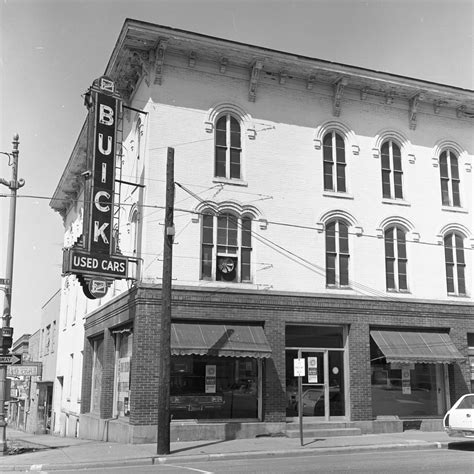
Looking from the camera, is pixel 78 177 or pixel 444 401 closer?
pixel 444 401

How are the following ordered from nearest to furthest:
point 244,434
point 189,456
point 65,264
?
1. point 189,456
2. point 65,264
3. point 244,434

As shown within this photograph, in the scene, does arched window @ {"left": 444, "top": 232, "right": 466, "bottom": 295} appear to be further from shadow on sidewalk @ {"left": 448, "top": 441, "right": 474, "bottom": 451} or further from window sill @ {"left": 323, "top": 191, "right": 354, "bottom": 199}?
shadow on sidewalk @ {"left": 448, "top": 441, "right": 474, "bottom": 451}

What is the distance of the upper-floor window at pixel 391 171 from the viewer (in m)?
22.3

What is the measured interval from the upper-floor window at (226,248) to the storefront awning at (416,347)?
4.94 meters

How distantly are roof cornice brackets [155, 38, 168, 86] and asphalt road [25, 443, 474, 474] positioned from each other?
37.2 feet

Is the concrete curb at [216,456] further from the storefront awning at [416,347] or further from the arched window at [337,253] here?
the arched window at [337,253]

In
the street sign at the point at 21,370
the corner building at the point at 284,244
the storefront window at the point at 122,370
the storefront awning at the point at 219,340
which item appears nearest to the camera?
the storefront awning at the point at 219,340

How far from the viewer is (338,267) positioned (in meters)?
20.9

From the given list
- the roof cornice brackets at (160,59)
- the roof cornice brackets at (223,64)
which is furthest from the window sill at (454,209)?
the roof cornice brackets at (160,59)

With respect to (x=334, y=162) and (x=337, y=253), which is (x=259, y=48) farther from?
(x=337, y=253)

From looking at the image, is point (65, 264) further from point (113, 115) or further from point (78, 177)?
point (78, 177)

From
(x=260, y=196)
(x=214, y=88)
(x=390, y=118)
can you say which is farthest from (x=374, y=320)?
(x=214, y=88)

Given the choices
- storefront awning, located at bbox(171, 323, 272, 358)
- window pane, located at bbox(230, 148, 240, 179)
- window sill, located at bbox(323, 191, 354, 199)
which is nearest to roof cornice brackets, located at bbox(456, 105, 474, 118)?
window sill, located at bbox(323, 191, 354, 199)

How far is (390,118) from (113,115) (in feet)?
32.8
